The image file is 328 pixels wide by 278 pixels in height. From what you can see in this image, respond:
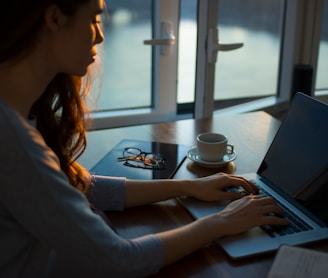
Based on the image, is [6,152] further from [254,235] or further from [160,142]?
[160,142]

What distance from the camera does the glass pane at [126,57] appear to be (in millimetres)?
2521

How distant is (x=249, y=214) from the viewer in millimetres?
1012

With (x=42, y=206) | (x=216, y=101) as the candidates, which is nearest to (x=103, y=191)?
(x=42, y=206)

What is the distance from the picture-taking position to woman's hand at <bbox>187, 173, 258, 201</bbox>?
1.14m

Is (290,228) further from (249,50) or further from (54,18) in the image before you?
(249,50)

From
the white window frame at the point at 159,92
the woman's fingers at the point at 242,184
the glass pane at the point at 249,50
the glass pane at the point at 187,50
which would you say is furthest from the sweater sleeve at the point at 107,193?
the glass pane at the point at 249,50

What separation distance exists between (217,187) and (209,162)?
0.18m

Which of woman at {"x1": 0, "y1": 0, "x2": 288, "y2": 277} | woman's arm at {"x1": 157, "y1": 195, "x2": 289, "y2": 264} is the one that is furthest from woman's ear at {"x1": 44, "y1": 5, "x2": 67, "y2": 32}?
woman's arm at {"x1": 157, "y1": 195, "x2": 289, "y2": 264}

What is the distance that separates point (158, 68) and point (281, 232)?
172cm

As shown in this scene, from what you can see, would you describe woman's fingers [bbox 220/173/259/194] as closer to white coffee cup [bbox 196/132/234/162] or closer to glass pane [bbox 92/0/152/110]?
white coffee cup [bbox 196/132/234/162]

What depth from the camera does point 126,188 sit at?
117 cm

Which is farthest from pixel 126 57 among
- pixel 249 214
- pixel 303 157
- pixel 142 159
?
pixel 249 214

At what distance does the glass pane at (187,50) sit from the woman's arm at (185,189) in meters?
1.57

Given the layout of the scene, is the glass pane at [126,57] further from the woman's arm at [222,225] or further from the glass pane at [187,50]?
the woman's arm at [222,225]
